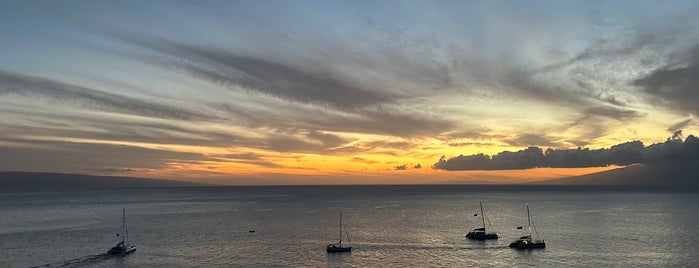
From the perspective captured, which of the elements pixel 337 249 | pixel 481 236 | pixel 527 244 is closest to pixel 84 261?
pixel 337 249

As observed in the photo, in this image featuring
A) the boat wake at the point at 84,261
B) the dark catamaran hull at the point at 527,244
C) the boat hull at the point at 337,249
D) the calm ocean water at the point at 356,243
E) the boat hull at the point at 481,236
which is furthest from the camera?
the boat hull at the point at 481,236

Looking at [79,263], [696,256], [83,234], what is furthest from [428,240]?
[83,234]

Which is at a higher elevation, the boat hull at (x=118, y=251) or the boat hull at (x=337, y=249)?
the boat hull at (x=118, y=251)

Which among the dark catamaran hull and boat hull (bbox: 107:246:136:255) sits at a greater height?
boat hull (bbox: 107:246:136:255)

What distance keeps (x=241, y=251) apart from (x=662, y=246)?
106 metres

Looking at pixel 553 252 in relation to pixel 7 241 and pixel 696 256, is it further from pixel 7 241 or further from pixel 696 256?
pixel 7 241

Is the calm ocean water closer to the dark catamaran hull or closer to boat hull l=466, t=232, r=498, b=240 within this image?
the dark catamaran hull

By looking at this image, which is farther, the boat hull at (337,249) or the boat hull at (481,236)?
the boat hull at (481,236)

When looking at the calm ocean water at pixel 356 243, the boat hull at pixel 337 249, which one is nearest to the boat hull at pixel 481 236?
the calm ocean water at pixel 356 243

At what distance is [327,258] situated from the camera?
110m

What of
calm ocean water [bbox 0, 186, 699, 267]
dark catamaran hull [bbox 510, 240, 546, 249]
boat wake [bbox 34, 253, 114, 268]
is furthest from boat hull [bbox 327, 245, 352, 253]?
boat wake [bbox 34, 253, 114, 268]

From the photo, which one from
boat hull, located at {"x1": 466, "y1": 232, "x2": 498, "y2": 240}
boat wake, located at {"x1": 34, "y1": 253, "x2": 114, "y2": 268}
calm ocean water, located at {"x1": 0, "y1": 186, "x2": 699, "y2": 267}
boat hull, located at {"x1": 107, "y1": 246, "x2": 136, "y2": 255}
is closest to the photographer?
boat wake, located at {"x1": 34, "y1": 253, "x2": 114, "y2": 268}

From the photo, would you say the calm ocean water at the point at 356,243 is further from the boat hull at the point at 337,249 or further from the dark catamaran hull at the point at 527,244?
the dark catamaran hull at the point at 527,244

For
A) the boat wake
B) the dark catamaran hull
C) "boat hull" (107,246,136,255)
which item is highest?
"boat hull" (107,246,136,255)
